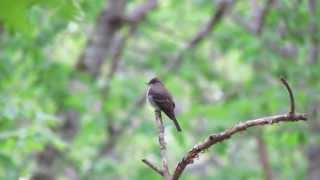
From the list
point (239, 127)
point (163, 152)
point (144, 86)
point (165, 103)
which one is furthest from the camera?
point (144, 86)

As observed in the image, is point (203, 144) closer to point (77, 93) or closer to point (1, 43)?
point (1, 43)

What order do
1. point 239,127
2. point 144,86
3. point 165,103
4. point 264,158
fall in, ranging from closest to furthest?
point 239,127 → point 165,103 → point 264,158 → point 144,86

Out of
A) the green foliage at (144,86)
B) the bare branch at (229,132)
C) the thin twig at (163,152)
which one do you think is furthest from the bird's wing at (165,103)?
the green foliage at (144,86)

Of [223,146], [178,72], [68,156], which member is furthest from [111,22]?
[223,146]

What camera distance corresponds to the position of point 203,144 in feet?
5.24

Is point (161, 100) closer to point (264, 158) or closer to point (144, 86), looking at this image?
point (264, 158)

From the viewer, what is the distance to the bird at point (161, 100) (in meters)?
2.33

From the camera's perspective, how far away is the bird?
7.65 ft

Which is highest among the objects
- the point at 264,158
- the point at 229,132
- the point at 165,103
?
the point at 264,158

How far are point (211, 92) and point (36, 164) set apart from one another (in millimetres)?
3452

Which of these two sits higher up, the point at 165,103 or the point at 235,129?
the point at 165,103

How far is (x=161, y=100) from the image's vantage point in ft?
7.88

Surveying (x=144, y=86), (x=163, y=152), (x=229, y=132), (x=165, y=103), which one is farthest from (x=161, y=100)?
Answer: (x=144, y=86)

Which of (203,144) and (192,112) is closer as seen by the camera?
(203,144)
